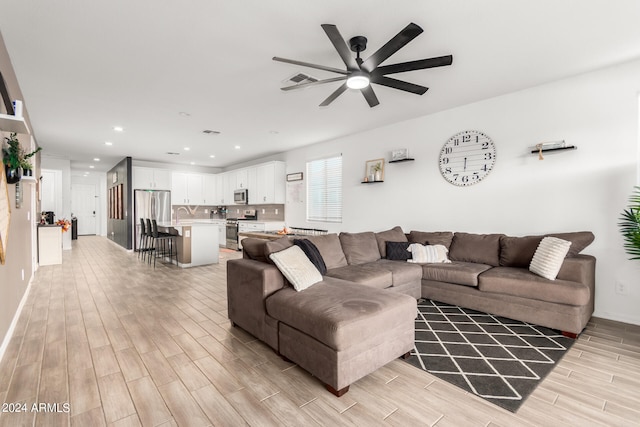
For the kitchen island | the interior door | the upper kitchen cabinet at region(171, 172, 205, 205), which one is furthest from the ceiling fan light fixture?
the interior door

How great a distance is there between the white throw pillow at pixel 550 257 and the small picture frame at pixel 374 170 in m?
2.76

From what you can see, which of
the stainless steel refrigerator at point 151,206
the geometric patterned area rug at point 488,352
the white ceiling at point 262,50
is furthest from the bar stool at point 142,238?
the geometric patterned area rug at point 488,352

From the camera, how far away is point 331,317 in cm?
195

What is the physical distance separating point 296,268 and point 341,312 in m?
0.74

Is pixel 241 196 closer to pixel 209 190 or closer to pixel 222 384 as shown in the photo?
pixel 209 190

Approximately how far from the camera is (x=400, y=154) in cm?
509

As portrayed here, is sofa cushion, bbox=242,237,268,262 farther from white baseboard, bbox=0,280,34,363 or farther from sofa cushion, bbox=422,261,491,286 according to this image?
sofa cushion, bbox=422,261,491,286

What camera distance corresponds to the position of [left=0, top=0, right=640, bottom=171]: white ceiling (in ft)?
7.35

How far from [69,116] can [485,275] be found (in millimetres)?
6415

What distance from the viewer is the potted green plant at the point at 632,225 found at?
2.77 meters

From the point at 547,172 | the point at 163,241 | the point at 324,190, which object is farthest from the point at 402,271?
the point at 163,241

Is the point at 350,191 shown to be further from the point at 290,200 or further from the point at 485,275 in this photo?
the point at 485,275

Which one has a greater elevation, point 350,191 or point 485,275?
point 350,191

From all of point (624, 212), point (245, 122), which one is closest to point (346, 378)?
point (624, 212)
